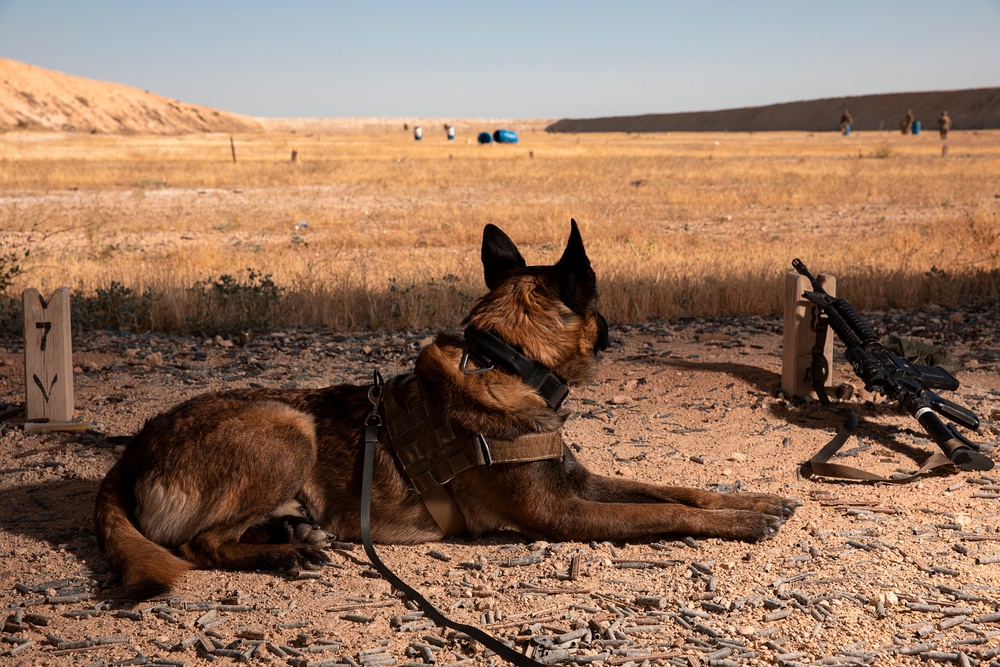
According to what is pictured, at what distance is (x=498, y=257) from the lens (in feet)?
13.2

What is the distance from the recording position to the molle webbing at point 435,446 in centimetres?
380

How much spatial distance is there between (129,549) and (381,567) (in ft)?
3.35

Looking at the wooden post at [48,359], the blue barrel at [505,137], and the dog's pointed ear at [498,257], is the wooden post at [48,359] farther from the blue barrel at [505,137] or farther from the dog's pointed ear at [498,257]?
the blue barrel at [505,137]

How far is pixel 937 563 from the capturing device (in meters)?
3.88

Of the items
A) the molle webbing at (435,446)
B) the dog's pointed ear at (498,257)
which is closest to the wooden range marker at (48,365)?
the molle webbing at (435,446)

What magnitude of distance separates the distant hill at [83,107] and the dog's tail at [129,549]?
96485 mm

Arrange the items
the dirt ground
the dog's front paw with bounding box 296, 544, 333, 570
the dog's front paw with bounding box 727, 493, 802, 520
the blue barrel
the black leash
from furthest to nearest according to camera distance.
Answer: the blue barrel, the dog's front paw with bounding box 727, 493, 802, 520, the dog's front paw with bounding box 296, 544, 333, 570, the dirt ground, the black leash

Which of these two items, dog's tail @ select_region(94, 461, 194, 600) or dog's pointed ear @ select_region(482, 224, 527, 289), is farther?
dog's pointed ear @ select_region(482, 224, 527, 289)

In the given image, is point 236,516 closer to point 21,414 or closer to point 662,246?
point 21,414

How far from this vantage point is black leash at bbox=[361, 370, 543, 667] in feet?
9.79

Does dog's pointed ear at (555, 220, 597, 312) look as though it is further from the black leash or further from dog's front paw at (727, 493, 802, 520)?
dog's front paw at (727, 493, 802, 520)

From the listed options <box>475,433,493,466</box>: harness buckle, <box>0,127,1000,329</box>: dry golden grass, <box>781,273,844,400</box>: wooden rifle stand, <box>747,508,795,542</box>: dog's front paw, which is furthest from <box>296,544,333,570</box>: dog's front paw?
<box>0,127,1000,329</box>: dry golden grass

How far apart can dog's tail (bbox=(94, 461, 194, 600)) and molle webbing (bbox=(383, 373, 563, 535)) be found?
3.42 feet

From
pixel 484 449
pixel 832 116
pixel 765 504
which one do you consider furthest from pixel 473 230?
pixel 832 116
